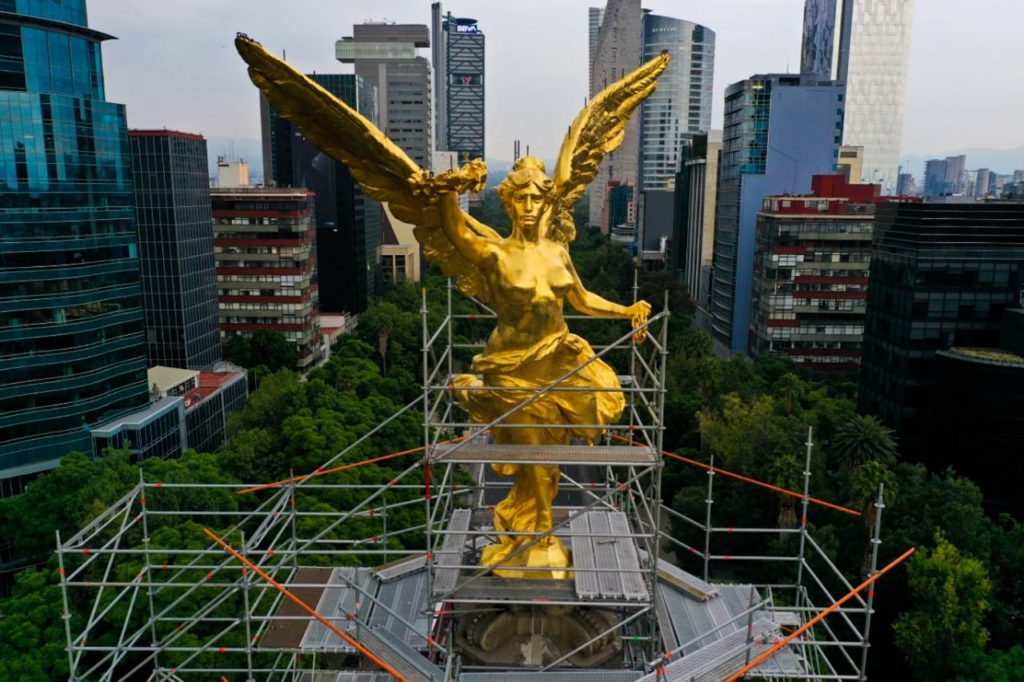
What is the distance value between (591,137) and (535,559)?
757 cm

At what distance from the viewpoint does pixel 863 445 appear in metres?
30.9

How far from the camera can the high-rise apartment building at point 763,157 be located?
6288cm

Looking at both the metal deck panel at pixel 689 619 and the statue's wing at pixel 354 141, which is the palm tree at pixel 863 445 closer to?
the metal deck panel at pixel 689 619

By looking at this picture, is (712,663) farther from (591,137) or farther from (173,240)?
(173,240)

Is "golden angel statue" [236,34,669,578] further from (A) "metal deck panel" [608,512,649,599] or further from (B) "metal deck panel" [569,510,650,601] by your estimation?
(A) "metal deck panel" [608,512,649,599]

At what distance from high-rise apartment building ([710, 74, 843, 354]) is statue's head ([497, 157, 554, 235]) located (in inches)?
2034

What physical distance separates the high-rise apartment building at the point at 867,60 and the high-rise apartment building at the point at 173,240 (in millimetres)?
118875

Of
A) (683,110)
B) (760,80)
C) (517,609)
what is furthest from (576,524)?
(683,110)

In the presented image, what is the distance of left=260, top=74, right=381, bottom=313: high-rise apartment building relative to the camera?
7062 centimetres

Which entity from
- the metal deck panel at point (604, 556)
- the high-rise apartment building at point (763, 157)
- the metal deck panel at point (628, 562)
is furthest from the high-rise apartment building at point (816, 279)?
the metal deck panel at point (628, 562)

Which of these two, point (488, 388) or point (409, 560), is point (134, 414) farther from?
point (488, 388)

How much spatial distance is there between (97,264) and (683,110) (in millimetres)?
148183

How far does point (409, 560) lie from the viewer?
1706cm

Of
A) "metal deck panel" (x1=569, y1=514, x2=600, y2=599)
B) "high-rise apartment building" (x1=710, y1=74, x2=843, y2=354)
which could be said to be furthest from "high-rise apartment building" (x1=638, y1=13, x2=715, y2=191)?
"metal deck panel" (x1=569, y1=514, x2=600, y2=599)
